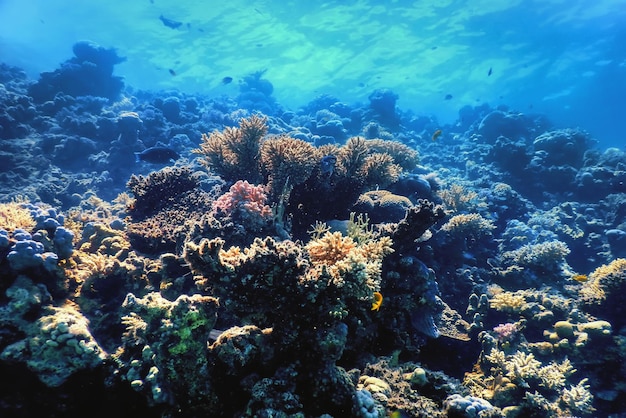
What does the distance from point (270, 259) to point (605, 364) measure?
20.5 ft

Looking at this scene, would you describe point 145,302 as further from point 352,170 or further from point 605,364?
point 605,364

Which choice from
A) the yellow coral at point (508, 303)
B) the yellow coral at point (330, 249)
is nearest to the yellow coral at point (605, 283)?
the yellow coral at point (508, 303)

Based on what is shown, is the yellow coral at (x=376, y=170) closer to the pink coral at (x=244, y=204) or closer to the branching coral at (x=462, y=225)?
the branching coral at (x=462, y=225)

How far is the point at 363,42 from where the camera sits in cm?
4094

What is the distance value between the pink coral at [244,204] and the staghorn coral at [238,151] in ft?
4.60

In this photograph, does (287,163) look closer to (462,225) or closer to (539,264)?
(462,225)

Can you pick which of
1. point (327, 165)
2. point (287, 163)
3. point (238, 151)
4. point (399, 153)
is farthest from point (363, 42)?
point (287, 163)

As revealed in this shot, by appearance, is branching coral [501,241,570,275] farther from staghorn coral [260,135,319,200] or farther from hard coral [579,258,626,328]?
staghorn coral [260,135,319,200]

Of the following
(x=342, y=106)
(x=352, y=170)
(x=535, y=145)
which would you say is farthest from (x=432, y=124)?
(x=352, y=170)

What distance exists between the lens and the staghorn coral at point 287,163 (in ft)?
17.7

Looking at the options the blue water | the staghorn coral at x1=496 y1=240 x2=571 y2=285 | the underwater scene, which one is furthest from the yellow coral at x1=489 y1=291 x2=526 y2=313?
the blue water

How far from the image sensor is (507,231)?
915cm

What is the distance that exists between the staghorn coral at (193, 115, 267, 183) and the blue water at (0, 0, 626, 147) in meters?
27.4

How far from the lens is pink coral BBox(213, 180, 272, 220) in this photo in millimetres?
4551
